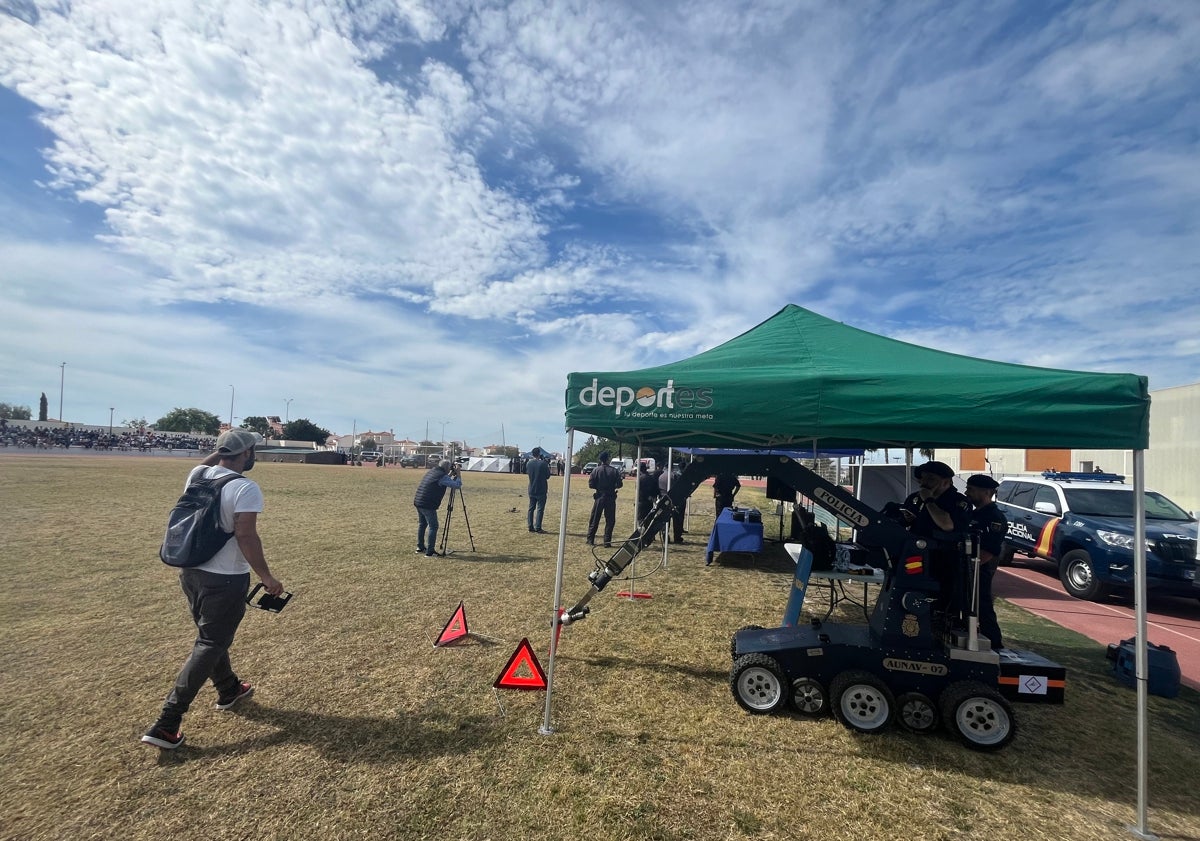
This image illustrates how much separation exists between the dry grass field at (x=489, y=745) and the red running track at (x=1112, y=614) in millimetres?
735

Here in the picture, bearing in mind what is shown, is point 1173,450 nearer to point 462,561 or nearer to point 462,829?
point 462,561

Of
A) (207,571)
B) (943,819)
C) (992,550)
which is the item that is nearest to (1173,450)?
(992,550)

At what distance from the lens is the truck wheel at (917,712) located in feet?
13.2

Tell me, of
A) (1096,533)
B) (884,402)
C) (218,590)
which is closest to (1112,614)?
(1096,533)

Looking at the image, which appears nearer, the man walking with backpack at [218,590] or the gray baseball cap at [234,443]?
the man walking with backpack at [218,590]

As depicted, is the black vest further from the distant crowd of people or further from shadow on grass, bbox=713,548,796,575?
the distant crowd of people

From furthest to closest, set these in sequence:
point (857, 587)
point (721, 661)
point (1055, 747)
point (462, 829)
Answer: point (857, 587), point (721, 661), point (1055, 747), point (462, 829)

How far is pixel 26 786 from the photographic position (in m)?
3.17

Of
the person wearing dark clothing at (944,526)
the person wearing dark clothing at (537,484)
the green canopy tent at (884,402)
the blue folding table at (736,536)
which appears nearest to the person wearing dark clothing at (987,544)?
the person wearing dark clothing at (944,526)

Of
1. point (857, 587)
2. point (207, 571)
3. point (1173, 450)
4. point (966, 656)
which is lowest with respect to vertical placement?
point (857, 587)

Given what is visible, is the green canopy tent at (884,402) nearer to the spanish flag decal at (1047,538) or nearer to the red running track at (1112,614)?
the red running track at (1112,614)

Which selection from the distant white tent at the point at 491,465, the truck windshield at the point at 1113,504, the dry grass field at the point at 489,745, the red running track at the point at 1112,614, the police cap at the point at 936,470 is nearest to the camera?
the dry grass field at the point at 489,745

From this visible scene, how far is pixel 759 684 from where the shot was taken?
4.39 m

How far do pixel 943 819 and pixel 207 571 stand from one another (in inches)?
184
